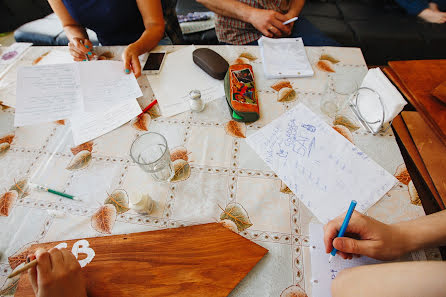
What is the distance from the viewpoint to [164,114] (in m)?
0.75

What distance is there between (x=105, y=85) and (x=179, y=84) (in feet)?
0.86

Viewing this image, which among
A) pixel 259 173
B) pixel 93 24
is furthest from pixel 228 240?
pixel 93 24

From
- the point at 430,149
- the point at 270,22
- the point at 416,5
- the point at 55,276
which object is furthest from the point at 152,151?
the point at 416,5

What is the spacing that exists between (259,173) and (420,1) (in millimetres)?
1937

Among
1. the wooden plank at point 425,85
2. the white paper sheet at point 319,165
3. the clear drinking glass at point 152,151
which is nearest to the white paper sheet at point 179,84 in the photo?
the clear drinking glass at point 152,151

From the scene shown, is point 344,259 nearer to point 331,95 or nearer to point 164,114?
point 331,95

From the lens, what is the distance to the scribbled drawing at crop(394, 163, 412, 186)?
1.90 feet

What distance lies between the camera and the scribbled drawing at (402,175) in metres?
0.58

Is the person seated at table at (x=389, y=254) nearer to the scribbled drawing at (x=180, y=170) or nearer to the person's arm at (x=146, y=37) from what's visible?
the scribbled drawing at (x=180, y=170)

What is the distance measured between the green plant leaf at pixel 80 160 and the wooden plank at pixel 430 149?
3.65 ft

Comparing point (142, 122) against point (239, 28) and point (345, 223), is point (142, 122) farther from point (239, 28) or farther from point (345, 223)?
point (239, 28)

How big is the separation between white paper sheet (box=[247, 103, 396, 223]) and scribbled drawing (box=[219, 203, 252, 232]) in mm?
138

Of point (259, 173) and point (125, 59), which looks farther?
point (125, 59)

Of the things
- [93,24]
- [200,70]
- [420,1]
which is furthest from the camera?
[420,1]
